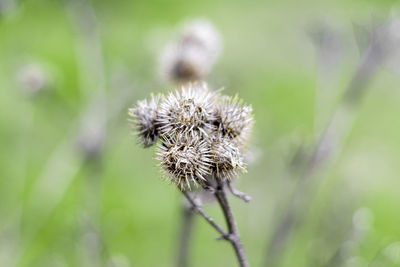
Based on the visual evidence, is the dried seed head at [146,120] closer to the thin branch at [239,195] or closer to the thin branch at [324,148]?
the thin branch at [239,195]

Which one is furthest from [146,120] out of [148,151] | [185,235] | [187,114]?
[148,151]

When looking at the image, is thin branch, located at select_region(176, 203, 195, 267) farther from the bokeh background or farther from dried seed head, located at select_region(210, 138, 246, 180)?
dried seed head, located at select_region(210, 138, 246, 180)

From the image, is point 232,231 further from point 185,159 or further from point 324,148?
point 324,148

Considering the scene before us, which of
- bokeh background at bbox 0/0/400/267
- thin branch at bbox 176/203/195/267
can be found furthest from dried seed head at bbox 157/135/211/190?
bokeh background at bbox 0/0/400/267

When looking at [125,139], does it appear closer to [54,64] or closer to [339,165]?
[54,64]

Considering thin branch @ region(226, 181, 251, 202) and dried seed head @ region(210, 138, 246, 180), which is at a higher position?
dried seed head @ region(210, 138, 246, 180)

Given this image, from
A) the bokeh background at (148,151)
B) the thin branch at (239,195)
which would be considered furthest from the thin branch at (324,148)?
the thin branch at (239,195)
